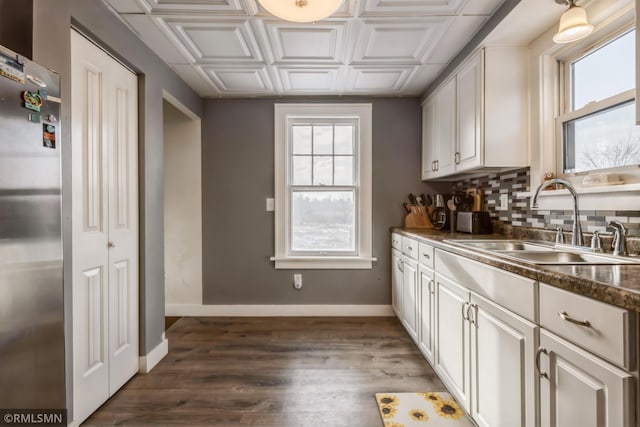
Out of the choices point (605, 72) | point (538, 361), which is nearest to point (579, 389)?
point (538, 361)

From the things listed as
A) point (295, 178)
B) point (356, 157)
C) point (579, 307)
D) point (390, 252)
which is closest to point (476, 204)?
point (390, 252)

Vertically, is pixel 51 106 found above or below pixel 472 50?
below

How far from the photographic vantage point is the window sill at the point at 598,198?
1.47 metres

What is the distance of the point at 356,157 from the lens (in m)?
3.46

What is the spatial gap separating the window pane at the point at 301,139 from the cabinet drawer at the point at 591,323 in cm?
268

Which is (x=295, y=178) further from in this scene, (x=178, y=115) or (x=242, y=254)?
(x=178, y=115)

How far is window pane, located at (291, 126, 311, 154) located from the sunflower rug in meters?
2.36

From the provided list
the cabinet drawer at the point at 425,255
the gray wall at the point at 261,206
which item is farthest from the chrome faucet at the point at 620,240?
the gray wall at the point at 261,206

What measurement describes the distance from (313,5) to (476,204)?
87.6 inches

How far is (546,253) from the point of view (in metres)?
1.76

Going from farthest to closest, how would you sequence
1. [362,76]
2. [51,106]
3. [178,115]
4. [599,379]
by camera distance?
[178,115] → [362,76] → [51,106] → [599,379]

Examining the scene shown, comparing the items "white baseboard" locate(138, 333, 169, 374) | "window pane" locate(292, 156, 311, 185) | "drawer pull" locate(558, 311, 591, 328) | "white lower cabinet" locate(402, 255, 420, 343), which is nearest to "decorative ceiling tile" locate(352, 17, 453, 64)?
"window pane" locate(292, 156, 311, 185)

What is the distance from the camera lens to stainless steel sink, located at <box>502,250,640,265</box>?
1390 millimetres

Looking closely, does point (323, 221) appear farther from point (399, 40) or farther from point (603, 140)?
point (603, 140)
